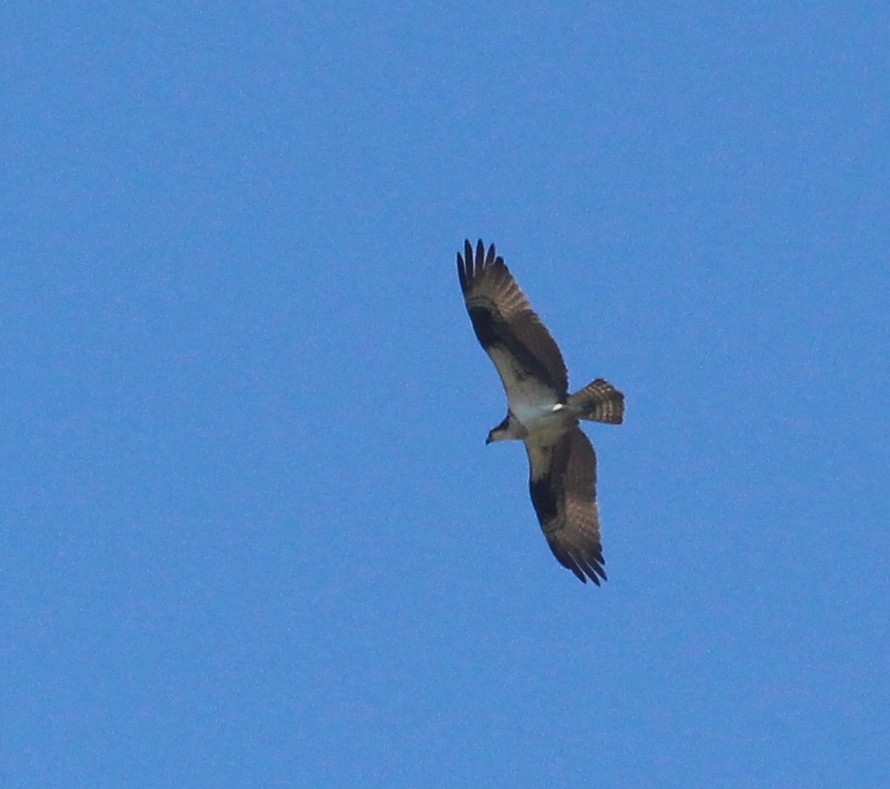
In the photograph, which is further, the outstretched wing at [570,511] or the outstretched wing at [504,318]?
the outstretched wing at [570,511]

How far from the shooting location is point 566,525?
22.2 metres

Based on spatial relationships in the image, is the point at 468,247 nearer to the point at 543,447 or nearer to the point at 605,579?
the point at 543,447

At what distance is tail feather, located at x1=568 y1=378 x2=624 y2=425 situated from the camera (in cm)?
2058

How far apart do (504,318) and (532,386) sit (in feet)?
2.47

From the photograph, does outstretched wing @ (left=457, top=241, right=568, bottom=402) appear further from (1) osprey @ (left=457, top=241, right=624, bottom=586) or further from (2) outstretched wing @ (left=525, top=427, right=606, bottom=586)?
(2) outstretched wing @ (left=525, top=427, right=606, bottom=586)

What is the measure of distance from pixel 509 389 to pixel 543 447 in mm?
923

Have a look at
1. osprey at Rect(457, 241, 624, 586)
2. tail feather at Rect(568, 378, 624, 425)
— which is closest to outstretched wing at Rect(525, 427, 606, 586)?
osprey at Rect(457, 241, 624, 586)

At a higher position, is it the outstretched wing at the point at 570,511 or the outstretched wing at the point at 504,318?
the outstretched wing at the point at 504,318

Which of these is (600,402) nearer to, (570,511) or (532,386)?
(532,386)

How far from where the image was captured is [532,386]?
827 inches

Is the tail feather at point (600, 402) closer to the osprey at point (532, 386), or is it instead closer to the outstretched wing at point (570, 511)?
the osprey at point (532, 386)

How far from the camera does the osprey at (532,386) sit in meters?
20.7

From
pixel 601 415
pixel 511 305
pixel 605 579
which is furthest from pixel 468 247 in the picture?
pixel 605 579

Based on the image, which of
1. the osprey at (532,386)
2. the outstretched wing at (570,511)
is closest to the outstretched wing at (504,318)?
the osprey at (532,386)
